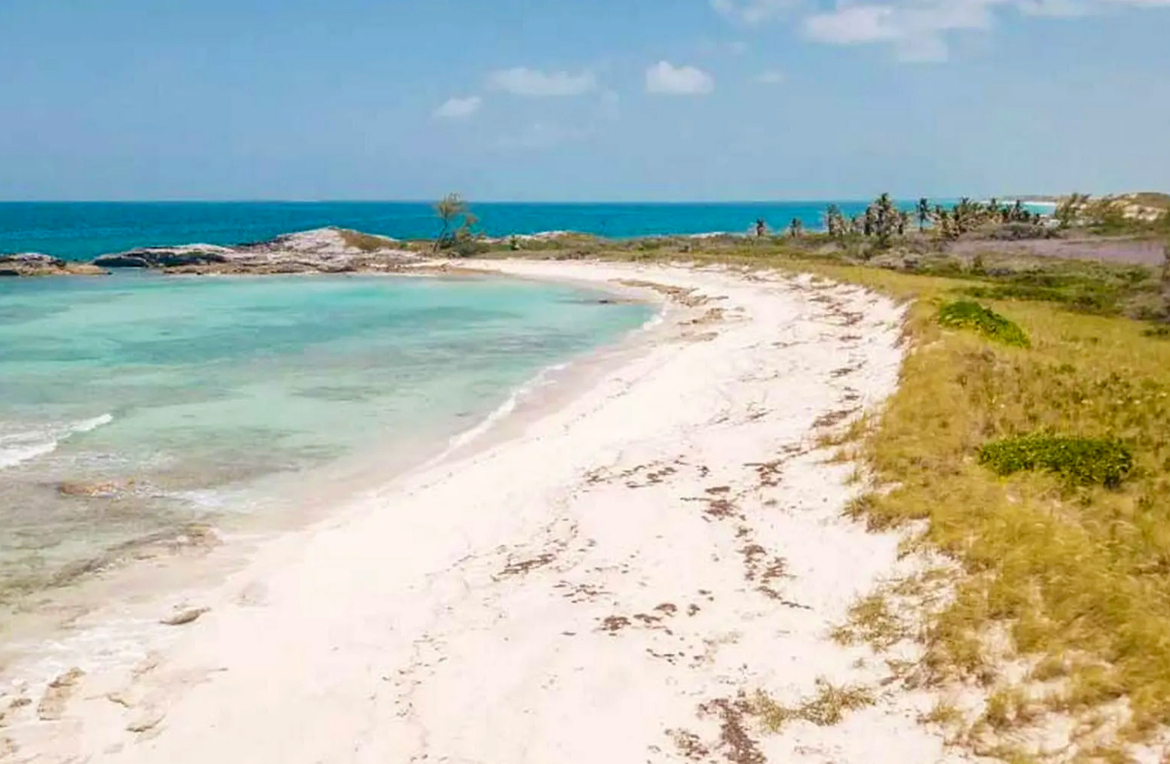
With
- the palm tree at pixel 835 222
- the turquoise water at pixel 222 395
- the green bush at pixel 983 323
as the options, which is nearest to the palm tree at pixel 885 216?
the palm tree at pixel 835 222

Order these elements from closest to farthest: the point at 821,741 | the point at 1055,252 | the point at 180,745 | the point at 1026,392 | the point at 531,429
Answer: the point at 821,741 → the point at 180,745 → the point at 1026,392 → the point at 531,429 → the point at 1055,252

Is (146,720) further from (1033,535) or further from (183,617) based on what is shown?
(1033,535)

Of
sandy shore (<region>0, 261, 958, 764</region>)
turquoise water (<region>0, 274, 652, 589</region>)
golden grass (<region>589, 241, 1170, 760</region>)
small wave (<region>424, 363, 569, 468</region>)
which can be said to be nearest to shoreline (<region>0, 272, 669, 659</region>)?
small wave (<region>424, 363, 569, 468</region>)

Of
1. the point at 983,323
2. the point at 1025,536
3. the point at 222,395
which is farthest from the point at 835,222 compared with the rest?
the point at 1025,536

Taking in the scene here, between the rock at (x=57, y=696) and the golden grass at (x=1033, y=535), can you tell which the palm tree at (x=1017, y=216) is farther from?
the rock at (x=57, y=696)

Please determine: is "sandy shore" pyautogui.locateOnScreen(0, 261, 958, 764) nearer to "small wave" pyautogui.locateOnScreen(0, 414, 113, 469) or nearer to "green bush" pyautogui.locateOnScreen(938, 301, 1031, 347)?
"small wave" pyautogui.locateOnScreen(0, 414, 113, 469)

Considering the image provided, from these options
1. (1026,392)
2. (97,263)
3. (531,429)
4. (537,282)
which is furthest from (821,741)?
(97,263)

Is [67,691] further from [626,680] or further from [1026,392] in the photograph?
[1026,392]
